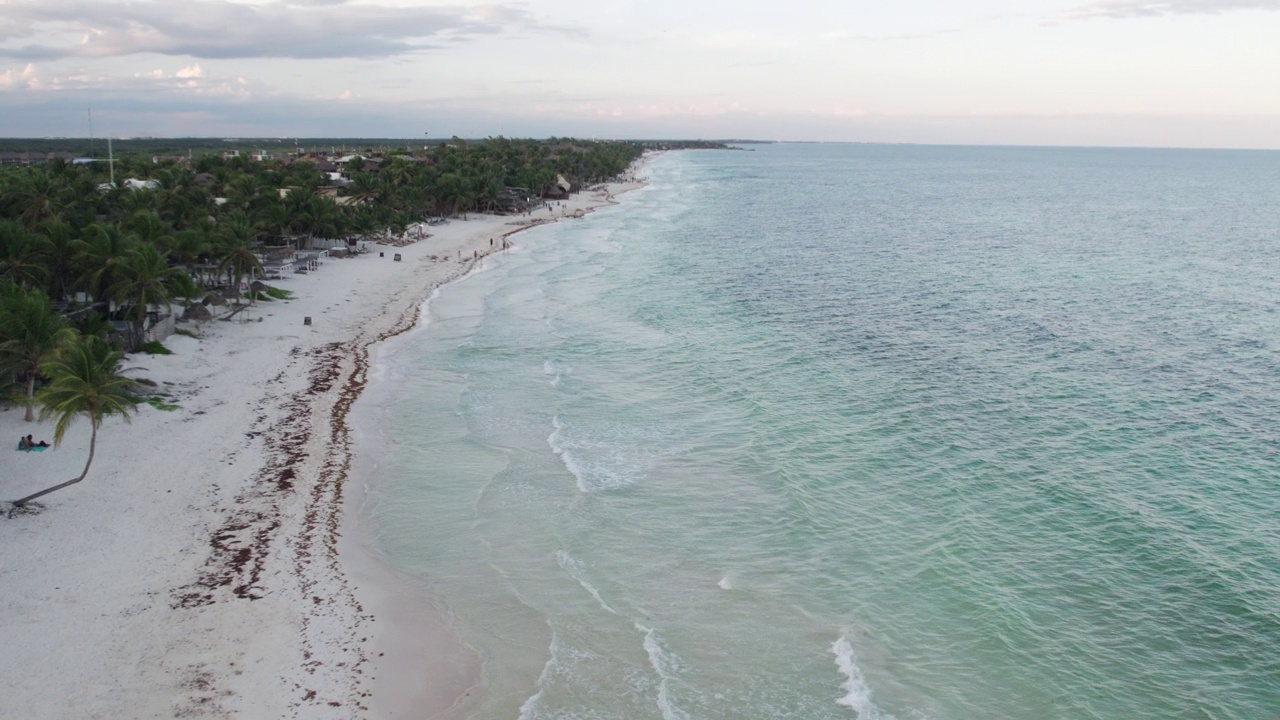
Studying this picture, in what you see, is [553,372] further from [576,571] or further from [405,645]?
[405,645]

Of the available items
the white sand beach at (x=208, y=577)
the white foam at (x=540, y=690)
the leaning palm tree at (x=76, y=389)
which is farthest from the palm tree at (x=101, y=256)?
the white foam at (x=540, y=690)

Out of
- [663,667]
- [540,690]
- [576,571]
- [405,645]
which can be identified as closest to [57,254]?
[405,645]

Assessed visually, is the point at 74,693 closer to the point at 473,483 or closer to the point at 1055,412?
the point at 473,483

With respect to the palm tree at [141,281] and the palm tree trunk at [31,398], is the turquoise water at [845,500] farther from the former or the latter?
the palm tree trunk at [31,398]

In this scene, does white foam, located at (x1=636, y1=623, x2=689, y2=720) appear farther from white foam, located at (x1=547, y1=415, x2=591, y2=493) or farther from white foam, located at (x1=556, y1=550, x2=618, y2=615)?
white foam, located at (x1=547, y1=415, x2=591, y2=493)

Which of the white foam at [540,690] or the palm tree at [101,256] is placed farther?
the palm tree at [101,256]

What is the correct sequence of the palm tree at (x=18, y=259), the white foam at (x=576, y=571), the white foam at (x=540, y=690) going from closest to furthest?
1. the white foam at (x=540, y=690)
2. the white foam at (x=576, y=571)
3. the palm tree at (x=18, y=259)

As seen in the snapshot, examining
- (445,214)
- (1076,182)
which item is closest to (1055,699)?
(445,214)
